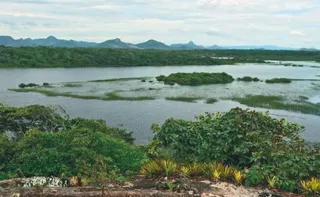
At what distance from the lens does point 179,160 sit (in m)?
11.3

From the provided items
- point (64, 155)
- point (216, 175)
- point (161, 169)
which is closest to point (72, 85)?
point (64, 155)

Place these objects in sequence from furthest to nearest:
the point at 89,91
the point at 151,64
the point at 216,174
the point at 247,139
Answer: the point at 151,64 < the point at 89,91 < the point at 247,139 < the point at 216,174

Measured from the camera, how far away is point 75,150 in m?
11.3

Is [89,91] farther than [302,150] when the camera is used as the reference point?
Yes

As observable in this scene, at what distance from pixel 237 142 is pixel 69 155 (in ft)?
17.3

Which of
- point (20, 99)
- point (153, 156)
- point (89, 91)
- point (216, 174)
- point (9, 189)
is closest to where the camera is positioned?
point (9, 189)

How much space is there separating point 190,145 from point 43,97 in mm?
27848

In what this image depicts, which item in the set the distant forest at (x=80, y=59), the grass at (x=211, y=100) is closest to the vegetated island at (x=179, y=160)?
the grass at (x=211, y=100)

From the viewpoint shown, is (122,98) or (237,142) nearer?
(237,142)

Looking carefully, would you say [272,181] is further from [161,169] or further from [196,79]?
[196,79]

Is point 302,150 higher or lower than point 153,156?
higher

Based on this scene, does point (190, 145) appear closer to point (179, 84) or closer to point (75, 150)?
point (75, 150)

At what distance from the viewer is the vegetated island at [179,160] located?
8.21 meters

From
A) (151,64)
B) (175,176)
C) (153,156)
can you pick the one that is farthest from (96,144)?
(151,64)
